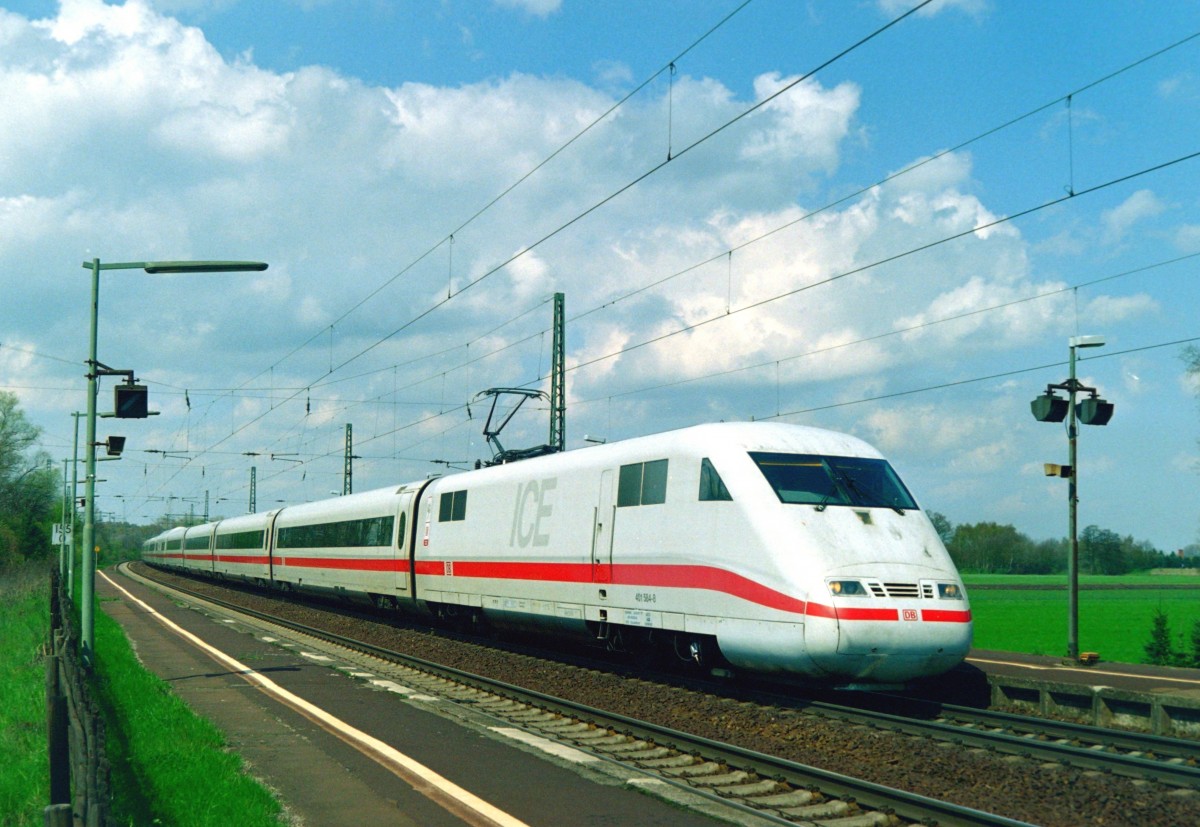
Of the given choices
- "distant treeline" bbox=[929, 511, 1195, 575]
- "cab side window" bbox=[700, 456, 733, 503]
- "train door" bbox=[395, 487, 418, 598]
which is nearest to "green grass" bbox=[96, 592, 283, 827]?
"cab side window" bbox=[700, 456, 733, 503]

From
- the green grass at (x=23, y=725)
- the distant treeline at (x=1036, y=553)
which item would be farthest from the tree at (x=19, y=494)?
the distant treeline at (x=1036, y=553)

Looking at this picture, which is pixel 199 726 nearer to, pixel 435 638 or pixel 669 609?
pixel 669 609

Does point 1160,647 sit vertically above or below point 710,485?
below

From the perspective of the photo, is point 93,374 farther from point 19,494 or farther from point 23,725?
point 19,494

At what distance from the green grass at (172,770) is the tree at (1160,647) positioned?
18.2 metres

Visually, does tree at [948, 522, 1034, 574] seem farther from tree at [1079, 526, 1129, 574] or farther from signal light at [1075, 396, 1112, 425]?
signal light at [1075, 396, 1112, 425]

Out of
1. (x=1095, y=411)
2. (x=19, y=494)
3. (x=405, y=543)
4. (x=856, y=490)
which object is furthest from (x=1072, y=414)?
(x=19, y=494)

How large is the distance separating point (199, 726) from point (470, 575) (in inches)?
429

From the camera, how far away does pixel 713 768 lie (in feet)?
34.3

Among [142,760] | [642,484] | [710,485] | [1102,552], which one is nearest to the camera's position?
[142,760]

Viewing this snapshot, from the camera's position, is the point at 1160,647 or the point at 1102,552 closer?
the point at 1160,647

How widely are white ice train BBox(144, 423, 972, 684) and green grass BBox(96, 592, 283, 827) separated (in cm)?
601

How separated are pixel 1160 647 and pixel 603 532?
12416mm

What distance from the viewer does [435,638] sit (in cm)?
2488
